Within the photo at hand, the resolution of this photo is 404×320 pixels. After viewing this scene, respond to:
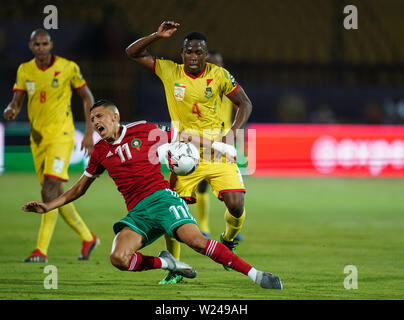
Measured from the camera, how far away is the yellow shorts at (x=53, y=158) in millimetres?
7773

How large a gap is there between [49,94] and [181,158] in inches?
95.2

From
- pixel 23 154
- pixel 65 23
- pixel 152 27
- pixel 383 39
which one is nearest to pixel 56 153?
pixel 23 154

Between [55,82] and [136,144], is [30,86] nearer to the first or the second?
[55,82]

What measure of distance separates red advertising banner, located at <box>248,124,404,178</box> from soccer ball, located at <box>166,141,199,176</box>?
12908 millimetres

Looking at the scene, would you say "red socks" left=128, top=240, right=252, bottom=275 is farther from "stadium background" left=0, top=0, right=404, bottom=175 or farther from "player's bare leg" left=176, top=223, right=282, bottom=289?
"stadium background" left=0, top=0, right=404, bottom=175

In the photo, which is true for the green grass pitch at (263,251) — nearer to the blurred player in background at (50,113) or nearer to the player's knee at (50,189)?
the blurred player in background at (50,113)

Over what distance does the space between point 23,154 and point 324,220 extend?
955cm

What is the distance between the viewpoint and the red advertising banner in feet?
62.8

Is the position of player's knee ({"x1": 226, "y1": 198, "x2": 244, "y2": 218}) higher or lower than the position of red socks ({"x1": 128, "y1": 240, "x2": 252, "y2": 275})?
higher

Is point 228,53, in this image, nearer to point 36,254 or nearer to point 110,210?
point 110,210

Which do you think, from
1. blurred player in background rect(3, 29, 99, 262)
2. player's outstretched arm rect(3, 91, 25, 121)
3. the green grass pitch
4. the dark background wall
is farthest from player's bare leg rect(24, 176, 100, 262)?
the dark background wall

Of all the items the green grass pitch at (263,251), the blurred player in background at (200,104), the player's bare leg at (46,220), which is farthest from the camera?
the player's bare leg at (46,220)

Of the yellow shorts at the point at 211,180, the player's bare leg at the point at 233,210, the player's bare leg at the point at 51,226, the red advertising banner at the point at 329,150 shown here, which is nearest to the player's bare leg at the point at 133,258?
the yellow shorts at the point at 211,180

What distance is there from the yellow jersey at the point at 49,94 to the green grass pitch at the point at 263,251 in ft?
4.55
